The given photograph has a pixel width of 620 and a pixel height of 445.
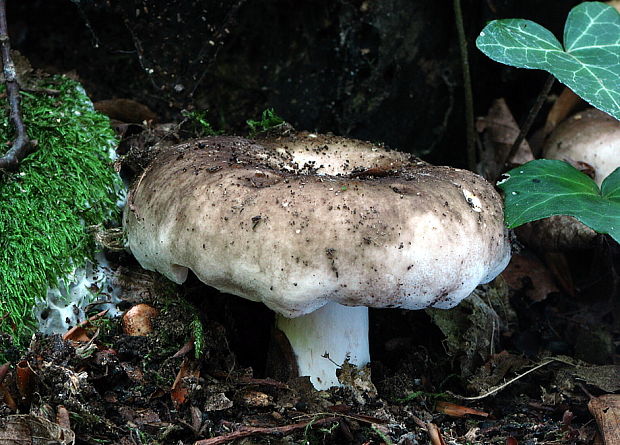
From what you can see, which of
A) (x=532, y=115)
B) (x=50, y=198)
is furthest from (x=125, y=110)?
(x=532, y=115)

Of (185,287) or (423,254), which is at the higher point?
(423,254)

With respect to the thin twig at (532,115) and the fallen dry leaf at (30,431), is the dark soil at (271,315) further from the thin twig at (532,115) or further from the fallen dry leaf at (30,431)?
the thin twig at (532,115)

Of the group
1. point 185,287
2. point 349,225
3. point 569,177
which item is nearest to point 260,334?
point 185,287

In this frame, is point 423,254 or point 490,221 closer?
point 423,254

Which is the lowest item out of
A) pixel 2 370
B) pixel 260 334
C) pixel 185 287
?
pixel 260 334

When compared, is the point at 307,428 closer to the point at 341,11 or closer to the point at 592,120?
the point at 341,11

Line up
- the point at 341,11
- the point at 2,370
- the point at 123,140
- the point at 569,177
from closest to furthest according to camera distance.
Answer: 1. the point at 2,370
2. the point at 569,177
3. the point at 123,140
4. the point at 341,11

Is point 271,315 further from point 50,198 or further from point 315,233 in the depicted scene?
point 50,198
